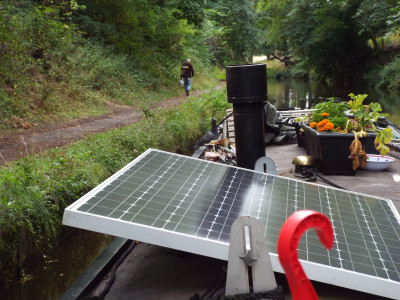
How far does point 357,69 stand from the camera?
155 ft

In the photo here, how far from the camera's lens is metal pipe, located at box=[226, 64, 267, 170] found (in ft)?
17.0

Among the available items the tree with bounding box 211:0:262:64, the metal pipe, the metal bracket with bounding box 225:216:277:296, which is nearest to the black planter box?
the metal pipe

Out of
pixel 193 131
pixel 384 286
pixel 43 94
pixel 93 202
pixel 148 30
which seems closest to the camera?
pixel 384 286

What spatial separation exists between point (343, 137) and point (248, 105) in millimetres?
1859

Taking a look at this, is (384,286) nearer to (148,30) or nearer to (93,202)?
(93,202)

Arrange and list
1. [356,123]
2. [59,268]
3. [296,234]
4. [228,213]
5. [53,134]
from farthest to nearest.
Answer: [53,134] → [356,123] → [59,268] → [228,213] → [296,234]

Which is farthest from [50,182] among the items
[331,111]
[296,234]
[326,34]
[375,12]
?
[326,34]

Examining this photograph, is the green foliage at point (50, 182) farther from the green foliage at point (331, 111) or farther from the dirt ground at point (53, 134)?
the green foliage at point (331, 111)

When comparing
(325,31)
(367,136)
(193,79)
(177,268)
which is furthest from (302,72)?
(177,268)

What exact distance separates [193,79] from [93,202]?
96.9ft

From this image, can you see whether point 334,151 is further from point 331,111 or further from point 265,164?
point 265,164

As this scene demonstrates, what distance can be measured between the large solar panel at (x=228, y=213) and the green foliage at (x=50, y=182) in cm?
188

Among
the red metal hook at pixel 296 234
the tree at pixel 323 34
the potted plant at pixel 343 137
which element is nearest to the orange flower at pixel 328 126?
the potted plant at pixel 343 137

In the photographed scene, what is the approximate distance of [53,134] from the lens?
35.9 feet
